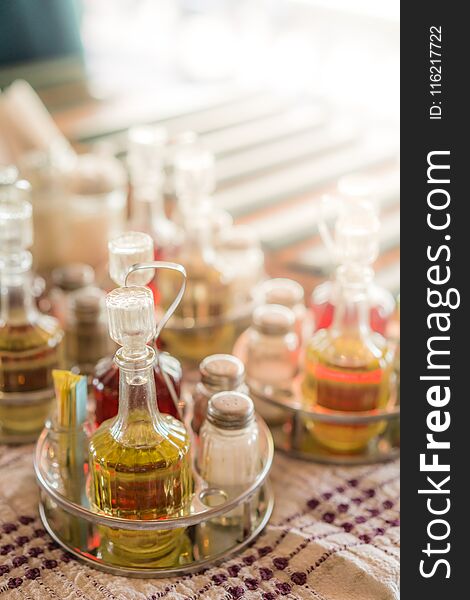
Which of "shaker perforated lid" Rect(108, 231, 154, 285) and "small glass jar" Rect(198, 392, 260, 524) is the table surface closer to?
"small glass jar" Rect(198, 392, 260, 524)

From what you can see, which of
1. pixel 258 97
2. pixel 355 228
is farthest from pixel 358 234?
pixel 258 97

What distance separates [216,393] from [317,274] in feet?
1.37

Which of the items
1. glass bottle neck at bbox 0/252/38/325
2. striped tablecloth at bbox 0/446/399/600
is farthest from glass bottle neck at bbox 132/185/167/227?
striped tablecloth at bbox 0/446/399/600

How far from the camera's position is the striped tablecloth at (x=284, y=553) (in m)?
0.76

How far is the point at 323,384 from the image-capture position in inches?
36.3

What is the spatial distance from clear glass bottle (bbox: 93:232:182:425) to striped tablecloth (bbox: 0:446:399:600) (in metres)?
0.12

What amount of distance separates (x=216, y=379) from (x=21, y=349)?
209 mm

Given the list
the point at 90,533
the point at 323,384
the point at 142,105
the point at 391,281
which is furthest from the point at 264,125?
the point at 90,533

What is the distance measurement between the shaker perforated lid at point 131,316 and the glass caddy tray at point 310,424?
0.25 metres

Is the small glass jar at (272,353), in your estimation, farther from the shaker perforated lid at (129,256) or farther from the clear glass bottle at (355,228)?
the shaker perforated lid at (129,256)

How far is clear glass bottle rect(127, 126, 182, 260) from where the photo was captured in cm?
106

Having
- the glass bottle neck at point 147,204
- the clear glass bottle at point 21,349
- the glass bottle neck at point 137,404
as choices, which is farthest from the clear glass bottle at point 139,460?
the glass bottle neck at point 147,204

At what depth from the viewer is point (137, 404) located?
2.45 ft

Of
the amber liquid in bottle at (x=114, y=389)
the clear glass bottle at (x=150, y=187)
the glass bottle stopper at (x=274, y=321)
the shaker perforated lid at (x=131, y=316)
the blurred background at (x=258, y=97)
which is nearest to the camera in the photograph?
the shaker perforated lid at (x=131, y=316)
